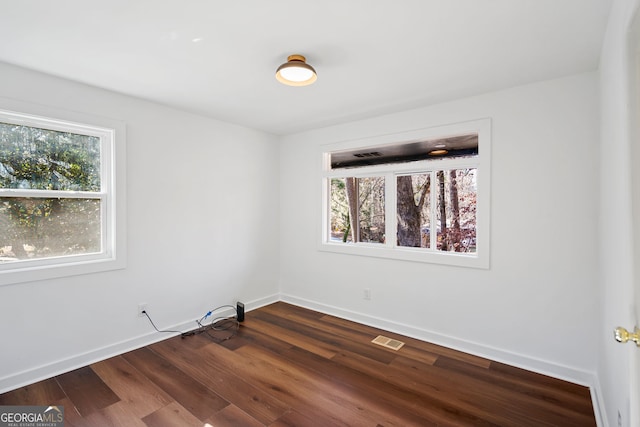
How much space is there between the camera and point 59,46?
2027 millimetres

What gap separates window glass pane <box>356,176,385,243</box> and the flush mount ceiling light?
5.72 ft

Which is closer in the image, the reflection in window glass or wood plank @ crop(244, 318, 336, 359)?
wood plank @ crop(244, 318, 336, 359)

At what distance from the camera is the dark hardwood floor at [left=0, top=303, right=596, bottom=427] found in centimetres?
203

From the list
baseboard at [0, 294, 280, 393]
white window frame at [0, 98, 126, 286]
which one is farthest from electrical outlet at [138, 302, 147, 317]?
white window frame at [0, 98, 126, 286]

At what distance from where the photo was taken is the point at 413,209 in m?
3.46

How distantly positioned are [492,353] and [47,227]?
3.91m

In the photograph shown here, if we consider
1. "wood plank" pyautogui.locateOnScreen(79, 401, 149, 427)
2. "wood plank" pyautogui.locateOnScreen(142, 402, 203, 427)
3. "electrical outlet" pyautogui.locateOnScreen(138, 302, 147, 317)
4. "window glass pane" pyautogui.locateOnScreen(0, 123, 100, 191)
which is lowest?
"wood plank" pyautogui.locateOnScreen(142, 402, 203, 427)

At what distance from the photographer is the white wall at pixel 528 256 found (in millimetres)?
2408

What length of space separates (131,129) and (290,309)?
271 centimetres

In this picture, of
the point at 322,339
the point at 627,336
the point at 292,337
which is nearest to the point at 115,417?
the point at 292,337

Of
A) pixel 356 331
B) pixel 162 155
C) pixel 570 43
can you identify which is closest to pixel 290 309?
pixel 356 331

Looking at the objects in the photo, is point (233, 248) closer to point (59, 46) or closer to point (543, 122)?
point (59, 46)

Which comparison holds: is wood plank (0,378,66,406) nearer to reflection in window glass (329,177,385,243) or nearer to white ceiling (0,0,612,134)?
white ceiling (0,0,612,134)

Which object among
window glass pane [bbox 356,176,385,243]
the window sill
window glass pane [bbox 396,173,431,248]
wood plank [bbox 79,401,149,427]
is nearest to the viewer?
wood plank [bbox 79,401,149,427]
